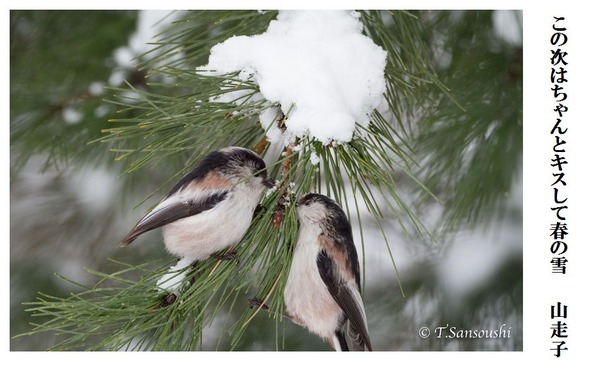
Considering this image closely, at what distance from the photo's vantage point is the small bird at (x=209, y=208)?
1.20 metres

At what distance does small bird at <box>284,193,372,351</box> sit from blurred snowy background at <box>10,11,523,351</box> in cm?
36

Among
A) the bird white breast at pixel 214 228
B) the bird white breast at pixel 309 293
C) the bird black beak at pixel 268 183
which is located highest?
A: the bird black beak at pixel 268 183

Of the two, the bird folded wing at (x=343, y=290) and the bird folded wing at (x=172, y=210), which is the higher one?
the bird folded wing at (x=172, y=210)

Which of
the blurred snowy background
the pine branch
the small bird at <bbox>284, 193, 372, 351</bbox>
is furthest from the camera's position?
the blurred snowy background

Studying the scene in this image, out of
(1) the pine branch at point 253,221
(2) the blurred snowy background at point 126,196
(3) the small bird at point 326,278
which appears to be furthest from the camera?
(2) the blurred snowy background at point 126,196

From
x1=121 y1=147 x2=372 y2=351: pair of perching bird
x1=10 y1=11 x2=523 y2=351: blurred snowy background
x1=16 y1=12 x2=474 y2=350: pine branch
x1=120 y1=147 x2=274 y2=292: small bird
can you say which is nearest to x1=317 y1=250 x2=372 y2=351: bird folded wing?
x1=121 y1=147 x2=372 y2=351: pair of perching bird

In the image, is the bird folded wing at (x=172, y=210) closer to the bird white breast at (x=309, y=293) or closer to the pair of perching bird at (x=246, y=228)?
the pair of perching bird at (x=246, y=228)

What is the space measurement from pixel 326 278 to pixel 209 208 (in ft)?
1.04

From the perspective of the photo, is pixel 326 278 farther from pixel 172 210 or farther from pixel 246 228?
pixel 172 210

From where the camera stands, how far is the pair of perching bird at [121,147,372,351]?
1213mm

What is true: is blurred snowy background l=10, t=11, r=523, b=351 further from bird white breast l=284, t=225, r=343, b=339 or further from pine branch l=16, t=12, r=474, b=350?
pine branch l=16, t=12, r=474, b=350

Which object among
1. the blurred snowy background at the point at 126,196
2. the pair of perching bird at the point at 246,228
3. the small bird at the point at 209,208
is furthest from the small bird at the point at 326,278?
the blurred snowy background at the point at 126,196
